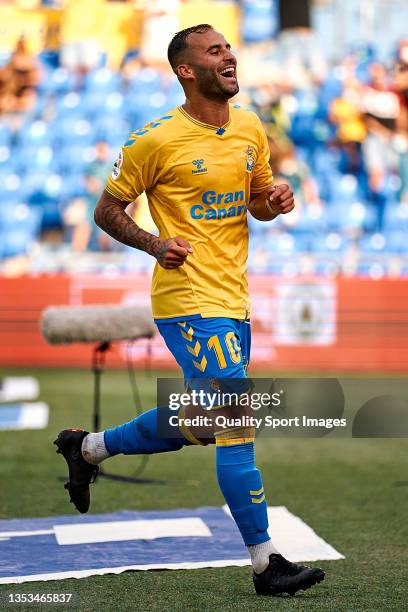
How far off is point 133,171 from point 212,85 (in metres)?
0.42

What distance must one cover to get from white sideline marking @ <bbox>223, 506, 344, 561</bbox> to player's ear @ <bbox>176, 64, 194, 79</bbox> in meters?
1.85

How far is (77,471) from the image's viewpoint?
3.73 meters

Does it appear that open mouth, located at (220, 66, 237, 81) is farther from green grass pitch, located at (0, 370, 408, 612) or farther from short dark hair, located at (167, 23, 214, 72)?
green grass pitch, located at (0, 370, 408, 612)

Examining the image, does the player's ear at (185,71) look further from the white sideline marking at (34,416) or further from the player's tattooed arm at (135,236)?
the white sideline marking at (34,416)

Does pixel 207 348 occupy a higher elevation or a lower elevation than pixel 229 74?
lower

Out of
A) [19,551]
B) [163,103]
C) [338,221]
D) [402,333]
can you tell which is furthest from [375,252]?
[19,551]

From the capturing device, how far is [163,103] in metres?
14.4

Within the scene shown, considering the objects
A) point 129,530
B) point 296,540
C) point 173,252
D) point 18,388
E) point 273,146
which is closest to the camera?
point 173,252

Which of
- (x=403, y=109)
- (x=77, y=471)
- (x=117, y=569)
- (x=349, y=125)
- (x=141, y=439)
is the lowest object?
(x=117, y=569)

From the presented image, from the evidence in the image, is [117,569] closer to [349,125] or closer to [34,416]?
[34,416]

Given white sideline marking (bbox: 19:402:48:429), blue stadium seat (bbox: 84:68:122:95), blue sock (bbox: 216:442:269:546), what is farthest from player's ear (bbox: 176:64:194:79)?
blue stadium seat (bbox: 84:68:122:95)

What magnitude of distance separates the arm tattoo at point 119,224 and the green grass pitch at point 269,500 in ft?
3.89

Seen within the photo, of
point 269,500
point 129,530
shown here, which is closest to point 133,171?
point 129,530

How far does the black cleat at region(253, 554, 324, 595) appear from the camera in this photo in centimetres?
334
